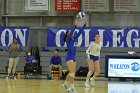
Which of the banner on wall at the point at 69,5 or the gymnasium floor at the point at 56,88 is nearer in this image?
the gymnasium floor at the point at 56,88

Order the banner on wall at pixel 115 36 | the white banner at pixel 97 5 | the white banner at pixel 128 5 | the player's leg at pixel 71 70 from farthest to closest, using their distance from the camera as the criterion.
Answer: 1. the white banner at pixel 97 5
2. the white banner at pixel 128 5
3. the banner on wall at pixel 115 36
4. the player's leg at pixel 71 70

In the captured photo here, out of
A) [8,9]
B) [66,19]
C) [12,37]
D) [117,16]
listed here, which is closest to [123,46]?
[117,16]

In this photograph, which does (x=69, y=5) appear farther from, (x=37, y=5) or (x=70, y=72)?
(x=70, y=72)

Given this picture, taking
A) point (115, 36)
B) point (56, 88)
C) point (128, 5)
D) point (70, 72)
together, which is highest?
point (128, 5)

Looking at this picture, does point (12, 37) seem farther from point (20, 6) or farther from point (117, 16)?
point (117, 16)

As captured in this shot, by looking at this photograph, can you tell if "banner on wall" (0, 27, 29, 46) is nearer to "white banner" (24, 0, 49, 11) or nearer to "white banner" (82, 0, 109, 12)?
"white banner" (24, 0, 49, 11)

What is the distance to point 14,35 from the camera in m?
23.1

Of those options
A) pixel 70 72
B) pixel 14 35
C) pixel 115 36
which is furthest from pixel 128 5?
pixel 70 72

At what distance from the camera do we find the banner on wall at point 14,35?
2306cm

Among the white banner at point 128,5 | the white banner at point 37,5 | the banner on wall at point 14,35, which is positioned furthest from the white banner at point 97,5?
the banner on wall at point 14,35

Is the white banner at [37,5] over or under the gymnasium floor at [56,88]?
over

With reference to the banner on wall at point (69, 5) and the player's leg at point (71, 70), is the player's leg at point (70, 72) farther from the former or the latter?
the banner on wall at point (69, 5)

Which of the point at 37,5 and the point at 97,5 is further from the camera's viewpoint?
the point at 37,5

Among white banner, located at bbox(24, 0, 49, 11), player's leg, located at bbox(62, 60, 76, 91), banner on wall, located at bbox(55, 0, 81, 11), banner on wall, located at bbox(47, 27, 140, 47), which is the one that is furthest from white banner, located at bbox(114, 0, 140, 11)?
player's leg, located at bbox(62, 60, 76, 91)
